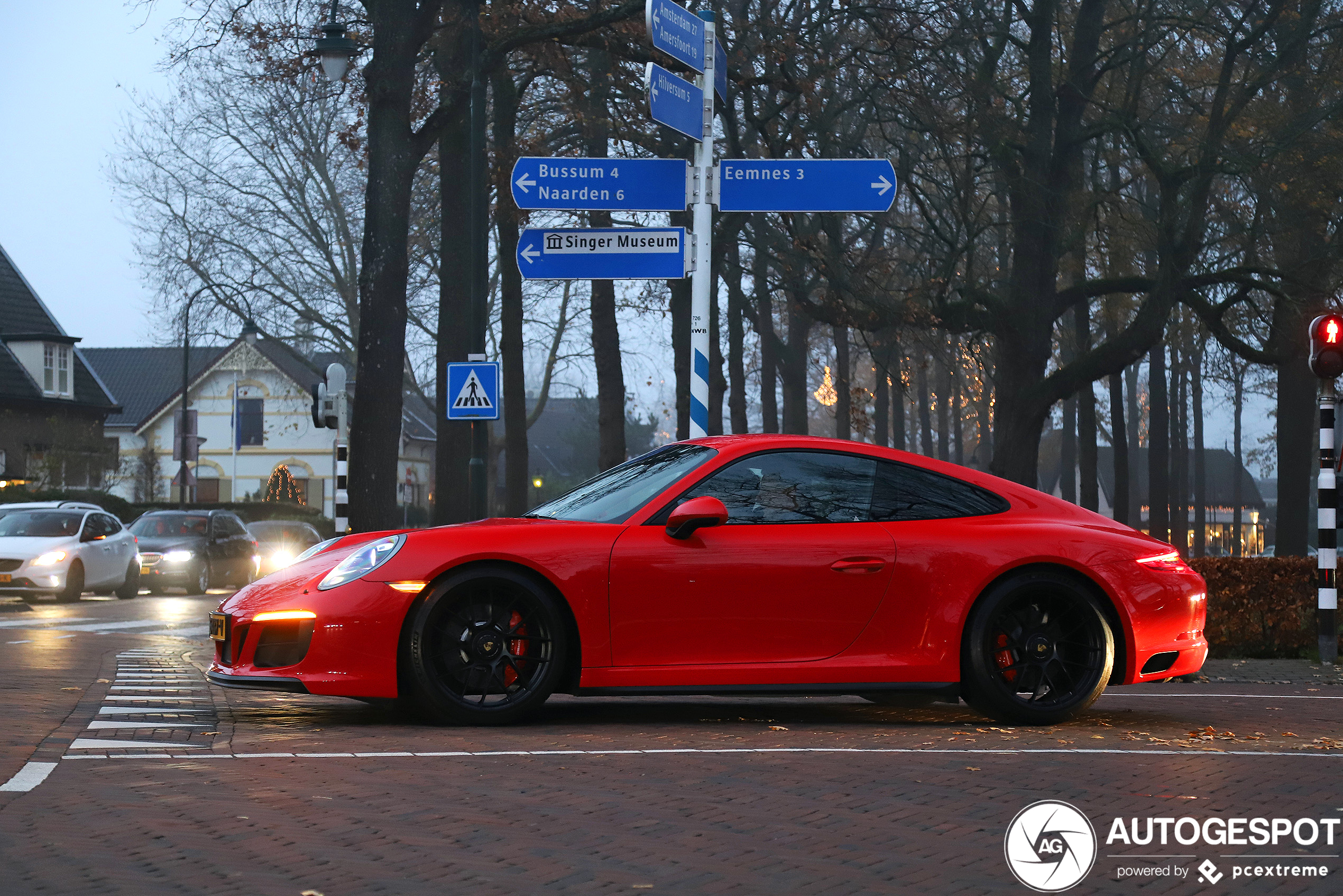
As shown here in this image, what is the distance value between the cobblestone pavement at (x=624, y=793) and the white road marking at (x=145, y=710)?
3cm

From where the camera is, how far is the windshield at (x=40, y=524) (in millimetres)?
22672

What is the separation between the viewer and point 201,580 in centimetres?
2816

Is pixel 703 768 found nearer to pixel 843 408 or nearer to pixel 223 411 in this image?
pixel 843 408

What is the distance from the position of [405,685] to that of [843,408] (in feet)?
117

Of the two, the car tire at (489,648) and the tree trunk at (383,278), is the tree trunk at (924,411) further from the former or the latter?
the car tire at (489,648)

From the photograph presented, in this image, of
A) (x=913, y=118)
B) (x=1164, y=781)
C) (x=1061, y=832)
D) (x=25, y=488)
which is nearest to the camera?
(x=1061, y=832)

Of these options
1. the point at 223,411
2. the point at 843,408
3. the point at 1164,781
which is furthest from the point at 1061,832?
the point at 223,411

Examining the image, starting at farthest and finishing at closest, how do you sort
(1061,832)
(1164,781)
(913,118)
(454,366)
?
1. (913,118)
2. (454,366)
3. (1164,781)
4. (1061,832)

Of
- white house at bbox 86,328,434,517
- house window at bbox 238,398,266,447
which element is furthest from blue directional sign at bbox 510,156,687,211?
house window at bbox 238,398,266,447

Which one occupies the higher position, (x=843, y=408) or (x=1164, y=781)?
(x=843, y=408)

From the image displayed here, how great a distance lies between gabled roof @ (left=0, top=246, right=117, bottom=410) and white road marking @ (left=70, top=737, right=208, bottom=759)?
41.2m

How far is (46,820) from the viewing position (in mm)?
4953

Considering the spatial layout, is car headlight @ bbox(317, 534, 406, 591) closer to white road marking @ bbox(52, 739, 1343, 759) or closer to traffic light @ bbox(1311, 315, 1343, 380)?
white road marking @ bbox(52, 739, 1343, 759)

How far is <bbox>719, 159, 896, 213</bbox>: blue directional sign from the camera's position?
1218 centimetres
